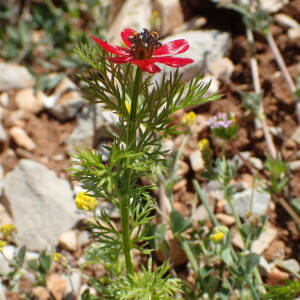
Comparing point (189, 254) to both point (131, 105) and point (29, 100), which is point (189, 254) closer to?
point (131, 105)

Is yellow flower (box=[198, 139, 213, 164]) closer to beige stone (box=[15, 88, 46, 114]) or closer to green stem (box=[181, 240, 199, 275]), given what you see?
green stem (box=[181, 240, 199, 275])

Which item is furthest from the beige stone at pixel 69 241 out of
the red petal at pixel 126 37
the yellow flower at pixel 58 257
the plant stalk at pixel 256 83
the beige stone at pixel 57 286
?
the red petal at pixel 126 37

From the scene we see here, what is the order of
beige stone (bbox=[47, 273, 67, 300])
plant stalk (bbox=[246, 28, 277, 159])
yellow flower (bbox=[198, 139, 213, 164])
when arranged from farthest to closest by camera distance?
plant stalk (bbox=[246, 28, 277, 159]) < beige stone (bbox=[47, 273, 67, 300]) < yellow flower (bbox=[198, 139, 213, 164])

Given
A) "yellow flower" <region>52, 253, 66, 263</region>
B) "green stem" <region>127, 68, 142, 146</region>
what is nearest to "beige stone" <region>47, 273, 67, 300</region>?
"yellow flower" <region>52, 253, 66, 263</region>

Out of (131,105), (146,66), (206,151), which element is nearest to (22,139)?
(206,151)

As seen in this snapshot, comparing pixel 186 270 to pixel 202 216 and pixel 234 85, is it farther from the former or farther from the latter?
pixel 234 85

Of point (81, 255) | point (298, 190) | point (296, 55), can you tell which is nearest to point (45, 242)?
point (81, 255)
